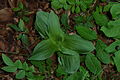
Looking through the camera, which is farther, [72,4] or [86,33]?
[72,4]

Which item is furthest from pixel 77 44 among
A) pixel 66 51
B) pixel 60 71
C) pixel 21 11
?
pixel 21 11

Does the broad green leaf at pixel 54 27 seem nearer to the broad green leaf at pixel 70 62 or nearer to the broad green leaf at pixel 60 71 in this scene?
the broad green leaf at pixel 70 62

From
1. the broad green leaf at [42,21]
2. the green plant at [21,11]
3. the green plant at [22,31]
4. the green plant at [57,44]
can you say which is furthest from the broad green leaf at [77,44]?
the green plant at [21,11]

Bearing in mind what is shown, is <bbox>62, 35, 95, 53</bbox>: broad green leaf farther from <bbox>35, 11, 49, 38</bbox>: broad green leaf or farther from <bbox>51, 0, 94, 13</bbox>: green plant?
<bbox>51, 0, 94, 13</bbox>: green plant

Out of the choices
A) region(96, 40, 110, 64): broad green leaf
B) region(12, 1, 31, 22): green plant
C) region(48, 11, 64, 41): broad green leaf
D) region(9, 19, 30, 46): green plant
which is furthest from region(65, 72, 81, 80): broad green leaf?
region(12, 1, 31, 22): green plant

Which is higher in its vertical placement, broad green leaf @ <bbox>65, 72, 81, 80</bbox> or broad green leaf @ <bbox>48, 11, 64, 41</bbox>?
broad green leaf @ <bbox>48, 11, 64, 41</bbox>

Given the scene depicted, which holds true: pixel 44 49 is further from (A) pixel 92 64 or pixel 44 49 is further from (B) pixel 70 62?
(A) pixel 92 64

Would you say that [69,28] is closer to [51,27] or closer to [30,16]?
[30,16]
